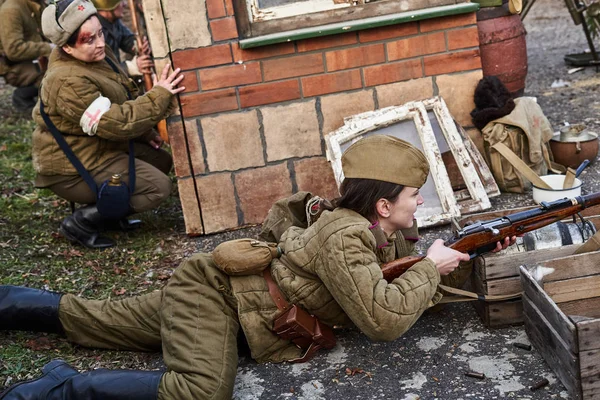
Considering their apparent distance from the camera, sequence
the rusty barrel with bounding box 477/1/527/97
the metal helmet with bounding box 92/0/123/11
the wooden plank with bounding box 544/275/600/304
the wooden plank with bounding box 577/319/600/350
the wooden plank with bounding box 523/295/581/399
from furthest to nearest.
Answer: the metal helmet with bounding box 92/0/123/11 < the rusty barrel with bounding box 477/1/527/97 < the wooden plank with bounding box 544/275/600/304 < the wooden plank with bounding box 523/295/581/399 < the wooden plank with bounding box 577/319/600/350

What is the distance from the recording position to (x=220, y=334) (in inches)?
135

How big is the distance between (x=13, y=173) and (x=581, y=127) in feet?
16.8

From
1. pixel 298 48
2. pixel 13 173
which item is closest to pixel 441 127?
pixel 298 48

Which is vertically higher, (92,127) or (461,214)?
(92,127)

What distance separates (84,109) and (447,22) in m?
2.48

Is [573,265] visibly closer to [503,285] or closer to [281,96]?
[503,285]

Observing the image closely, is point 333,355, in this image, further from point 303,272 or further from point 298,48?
point 298,48

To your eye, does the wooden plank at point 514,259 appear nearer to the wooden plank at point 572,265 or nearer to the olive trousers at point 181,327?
the wooden plank at point 572,265

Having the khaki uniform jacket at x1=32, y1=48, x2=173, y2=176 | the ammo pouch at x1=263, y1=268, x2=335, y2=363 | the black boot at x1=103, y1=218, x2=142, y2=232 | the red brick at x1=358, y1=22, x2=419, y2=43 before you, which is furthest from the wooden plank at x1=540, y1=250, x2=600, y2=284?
the black boot at x1=103, y1=218, x2=142, y2=232

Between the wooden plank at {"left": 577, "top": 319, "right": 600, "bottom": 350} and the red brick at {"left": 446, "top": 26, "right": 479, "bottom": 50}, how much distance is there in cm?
282

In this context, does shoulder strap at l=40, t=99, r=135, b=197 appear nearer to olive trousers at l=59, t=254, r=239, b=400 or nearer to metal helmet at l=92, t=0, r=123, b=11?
olive trousers at l=59, t=254, r=239, b=400

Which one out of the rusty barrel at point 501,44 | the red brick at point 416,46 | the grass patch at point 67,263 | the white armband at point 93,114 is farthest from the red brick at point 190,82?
the rusty barrel at point 501,44

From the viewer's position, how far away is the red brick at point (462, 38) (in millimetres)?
5270

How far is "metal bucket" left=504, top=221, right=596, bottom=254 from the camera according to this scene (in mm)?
3754
